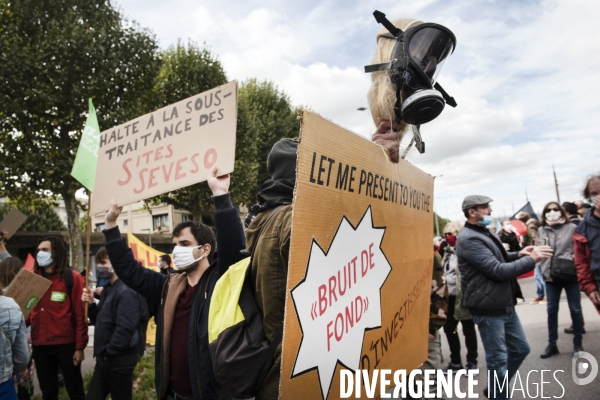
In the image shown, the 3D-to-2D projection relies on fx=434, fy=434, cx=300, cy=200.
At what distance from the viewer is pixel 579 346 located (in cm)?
530

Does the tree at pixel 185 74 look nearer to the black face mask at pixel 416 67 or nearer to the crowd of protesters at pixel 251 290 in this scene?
the crowd of protesters at pixel 251 290

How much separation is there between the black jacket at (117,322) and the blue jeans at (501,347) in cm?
303

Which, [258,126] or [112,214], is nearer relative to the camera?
[112,214]

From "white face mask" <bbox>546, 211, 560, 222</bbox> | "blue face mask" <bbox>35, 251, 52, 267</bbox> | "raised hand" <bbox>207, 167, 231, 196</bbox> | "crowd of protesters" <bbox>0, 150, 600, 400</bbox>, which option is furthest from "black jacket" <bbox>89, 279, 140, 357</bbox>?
"white face mask" <bbox>546, 211, 560, 222</bbox>

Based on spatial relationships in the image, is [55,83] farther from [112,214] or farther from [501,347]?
[501,347]

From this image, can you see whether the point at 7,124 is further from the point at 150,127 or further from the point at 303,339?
the point at 303,339

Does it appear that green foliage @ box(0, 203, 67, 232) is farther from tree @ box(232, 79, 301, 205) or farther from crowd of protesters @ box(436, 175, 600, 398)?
crowd of protesters @ box(436, 175, 600, 398)

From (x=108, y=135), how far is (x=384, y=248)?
1984 mm

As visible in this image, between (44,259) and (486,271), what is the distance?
14.0ft

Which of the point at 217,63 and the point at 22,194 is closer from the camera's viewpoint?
the point at 22,194

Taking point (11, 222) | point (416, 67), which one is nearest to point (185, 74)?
point (11, 222)

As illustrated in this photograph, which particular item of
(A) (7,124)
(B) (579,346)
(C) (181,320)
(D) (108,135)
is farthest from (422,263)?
(A) (7,124)

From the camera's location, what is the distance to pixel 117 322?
12.6ft

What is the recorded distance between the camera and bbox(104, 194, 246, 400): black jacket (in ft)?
7.15
